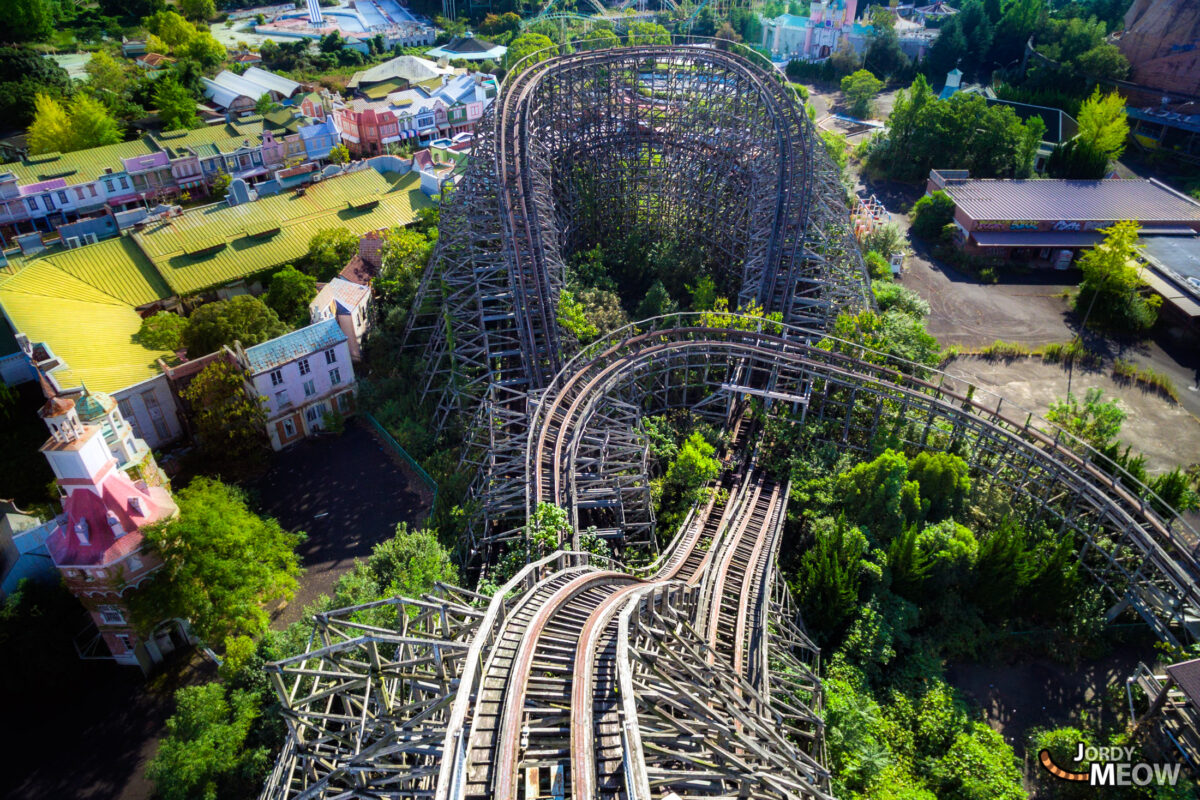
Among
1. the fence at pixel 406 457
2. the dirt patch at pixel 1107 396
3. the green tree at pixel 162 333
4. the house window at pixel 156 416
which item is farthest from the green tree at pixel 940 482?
the green tree at pixel 162 333

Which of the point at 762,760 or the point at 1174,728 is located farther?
the point at 1174,728

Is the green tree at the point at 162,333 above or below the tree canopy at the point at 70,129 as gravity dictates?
below

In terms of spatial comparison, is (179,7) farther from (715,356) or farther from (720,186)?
(715,356)

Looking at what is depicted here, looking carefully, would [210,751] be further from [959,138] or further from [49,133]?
[959,138]

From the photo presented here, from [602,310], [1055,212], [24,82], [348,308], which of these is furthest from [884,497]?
[24,82]

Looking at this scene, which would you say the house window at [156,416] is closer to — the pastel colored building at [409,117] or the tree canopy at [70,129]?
the pastel colored building at [409,117]

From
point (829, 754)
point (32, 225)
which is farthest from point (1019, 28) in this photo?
point (32, 225)
